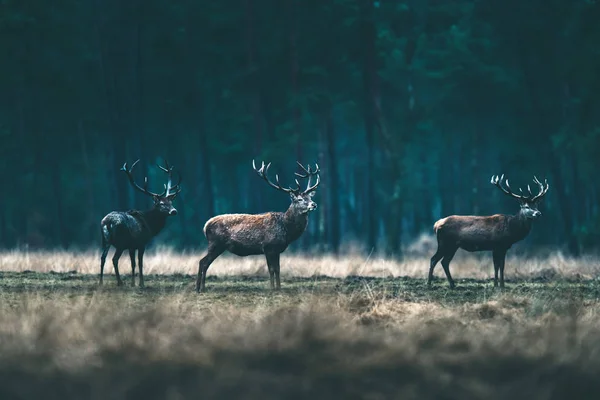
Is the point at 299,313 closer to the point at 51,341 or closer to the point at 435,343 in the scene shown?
the point at 435,343

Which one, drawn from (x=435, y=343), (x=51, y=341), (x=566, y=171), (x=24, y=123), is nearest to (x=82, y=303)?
(x=51, y=341)

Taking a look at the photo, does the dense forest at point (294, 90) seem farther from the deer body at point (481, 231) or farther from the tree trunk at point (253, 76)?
the deer body at point (481, 231)

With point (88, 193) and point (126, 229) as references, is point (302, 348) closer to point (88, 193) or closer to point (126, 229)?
point (126, 229)

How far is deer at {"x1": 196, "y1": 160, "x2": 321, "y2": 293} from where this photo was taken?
17.7 meters

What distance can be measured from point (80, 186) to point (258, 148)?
54.9ft

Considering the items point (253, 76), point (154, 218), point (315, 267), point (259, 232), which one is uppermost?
point (253, 76)

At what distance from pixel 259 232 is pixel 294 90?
19411mm

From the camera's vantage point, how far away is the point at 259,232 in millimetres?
17953

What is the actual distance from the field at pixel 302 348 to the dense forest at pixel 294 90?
20.7 m

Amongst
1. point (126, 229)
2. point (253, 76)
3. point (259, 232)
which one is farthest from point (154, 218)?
point (253, 76)

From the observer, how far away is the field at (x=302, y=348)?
950 cm

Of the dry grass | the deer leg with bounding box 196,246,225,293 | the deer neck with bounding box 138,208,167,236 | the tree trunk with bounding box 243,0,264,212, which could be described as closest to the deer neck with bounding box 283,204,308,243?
the deer leg with bounding box 196,246,225,293

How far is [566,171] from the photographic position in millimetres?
44719

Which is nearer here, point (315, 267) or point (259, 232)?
point (259, 232)
